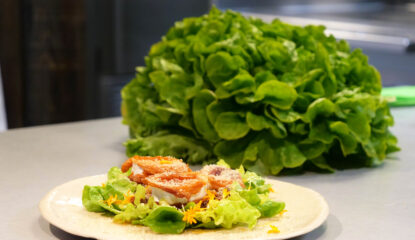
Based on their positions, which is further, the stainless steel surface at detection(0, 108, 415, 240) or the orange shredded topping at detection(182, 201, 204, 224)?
the stainless steel surface at detection(0, 108, 415, 240)

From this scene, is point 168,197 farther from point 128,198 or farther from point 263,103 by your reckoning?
point 263,103

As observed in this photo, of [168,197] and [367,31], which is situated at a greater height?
[168,197]

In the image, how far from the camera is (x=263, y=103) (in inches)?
58.3

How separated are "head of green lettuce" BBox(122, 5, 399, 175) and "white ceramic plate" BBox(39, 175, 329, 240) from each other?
0.28 meters

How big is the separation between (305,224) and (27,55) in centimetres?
254

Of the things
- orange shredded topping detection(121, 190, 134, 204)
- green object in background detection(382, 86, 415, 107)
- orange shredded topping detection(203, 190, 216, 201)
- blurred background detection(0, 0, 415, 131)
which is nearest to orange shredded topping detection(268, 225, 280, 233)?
orange shredded topping detection(203, 190, 216, 201)

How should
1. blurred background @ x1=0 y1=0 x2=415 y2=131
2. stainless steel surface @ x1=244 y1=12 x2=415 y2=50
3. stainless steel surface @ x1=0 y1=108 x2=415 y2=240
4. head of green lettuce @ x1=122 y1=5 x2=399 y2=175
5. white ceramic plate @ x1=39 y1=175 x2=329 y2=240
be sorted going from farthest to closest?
1. stainless steel surface @ x1=244 y1=12 x2=415 y2=50
2. blurred background @ x1=0 y1=0 x2=415 y2=131
3. head of green lettuce @ x1=122 y1=5 x2=399 y2=175
4. stainless steel surface @ x1=0 y1=108 x2=415 y2=240
5. white ceramic plate @ x1=39 y1=175 x2=329 y2=240

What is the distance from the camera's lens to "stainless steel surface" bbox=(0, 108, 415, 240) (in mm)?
1117

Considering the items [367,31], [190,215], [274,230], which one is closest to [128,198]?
[190,215]

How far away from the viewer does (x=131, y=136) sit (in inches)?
70.9

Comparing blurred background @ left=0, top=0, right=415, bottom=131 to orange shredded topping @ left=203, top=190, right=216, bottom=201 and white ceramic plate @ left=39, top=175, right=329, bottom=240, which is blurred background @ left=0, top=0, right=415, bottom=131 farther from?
orange shredded topping @ left=203, top=190, right=216, bottom=201

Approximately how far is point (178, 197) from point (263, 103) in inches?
19.5

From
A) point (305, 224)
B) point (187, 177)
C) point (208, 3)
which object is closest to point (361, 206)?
point (305, 224)

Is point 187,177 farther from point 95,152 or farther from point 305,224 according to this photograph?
point 95,152
